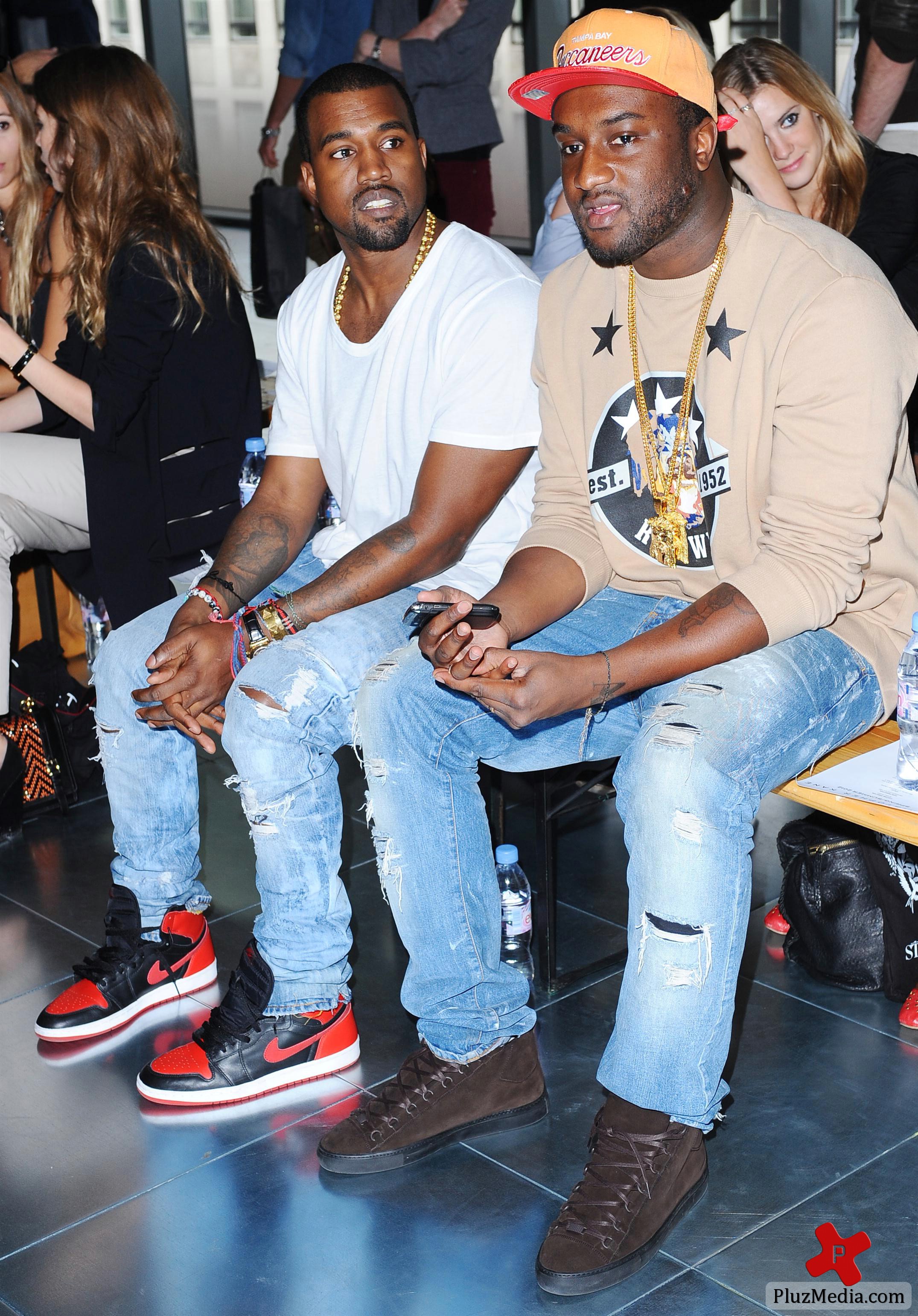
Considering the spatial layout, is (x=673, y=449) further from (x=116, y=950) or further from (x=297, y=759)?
(x=116, y=950)

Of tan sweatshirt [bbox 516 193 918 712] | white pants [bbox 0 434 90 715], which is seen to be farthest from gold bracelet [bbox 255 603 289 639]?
white pants [bbox 0 434 90 715]

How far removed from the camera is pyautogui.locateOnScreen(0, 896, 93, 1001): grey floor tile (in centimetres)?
268

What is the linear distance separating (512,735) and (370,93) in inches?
45.5

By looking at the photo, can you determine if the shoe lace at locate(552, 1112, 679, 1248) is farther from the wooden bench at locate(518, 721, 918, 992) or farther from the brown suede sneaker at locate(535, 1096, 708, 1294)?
the wooden bench at locate(518, 721, 918, 992)

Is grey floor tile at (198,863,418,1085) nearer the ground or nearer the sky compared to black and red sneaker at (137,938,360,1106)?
nearer the ground

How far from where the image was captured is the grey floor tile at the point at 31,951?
2.68 metres

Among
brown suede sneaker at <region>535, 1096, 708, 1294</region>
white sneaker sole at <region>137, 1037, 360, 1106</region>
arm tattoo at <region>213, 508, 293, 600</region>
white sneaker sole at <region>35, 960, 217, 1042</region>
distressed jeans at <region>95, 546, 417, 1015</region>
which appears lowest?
white sneaker sole at <region>35, 960, 217, 1042</region>

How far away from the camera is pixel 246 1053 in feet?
7.47

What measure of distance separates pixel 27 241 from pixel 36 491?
0.69 metres

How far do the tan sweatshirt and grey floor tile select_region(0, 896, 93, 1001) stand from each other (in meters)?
1.26

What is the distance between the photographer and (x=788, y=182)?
3127mm

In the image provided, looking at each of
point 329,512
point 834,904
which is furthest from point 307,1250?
point 329,512
